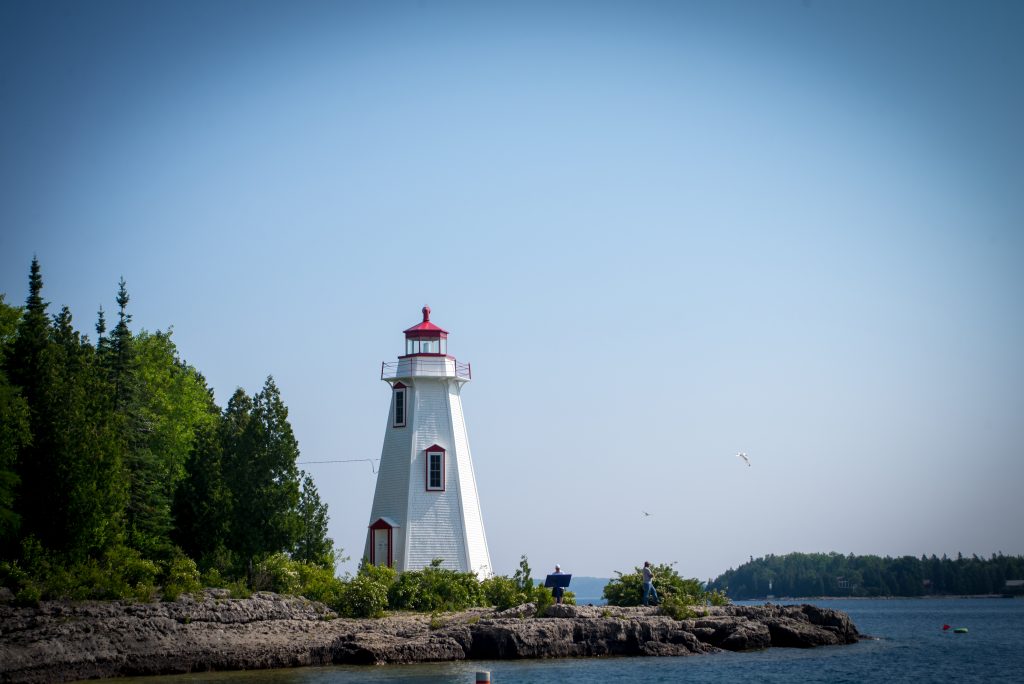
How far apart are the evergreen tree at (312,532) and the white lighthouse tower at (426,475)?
82.7 inches

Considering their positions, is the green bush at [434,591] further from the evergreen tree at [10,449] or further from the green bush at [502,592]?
the evergreen tree at [10,449]

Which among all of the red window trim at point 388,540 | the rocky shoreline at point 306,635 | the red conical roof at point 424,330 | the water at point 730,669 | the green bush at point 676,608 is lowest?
the water at point 730,669

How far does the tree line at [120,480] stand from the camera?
113 ft

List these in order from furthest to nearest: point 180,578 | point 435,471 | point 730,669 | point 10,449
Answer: point 435,471
point 180,578
point 730,669
point 10,449

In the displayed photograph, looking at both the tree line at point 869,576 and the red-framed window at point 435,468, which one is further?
the tree line at point 869,576

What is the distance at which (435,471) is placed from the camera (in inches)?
1794

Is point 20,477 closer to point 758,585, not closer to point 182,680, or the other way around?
point 182,680

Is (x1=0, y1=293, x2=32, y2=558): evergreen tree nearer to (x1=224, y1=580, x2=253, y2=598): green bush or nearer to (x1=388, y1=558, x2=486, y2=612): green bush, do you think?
(x1=224, y1=580, x2=253, y2=598): green bush

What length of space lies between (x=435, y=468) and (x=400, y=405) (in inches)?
123

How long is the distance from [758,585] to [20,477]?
13476 centimetres

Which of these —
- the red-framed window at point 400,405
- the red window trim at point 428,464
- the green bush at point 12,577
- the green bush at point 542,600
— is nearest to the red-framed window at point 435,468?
the red window trim at point 428,464

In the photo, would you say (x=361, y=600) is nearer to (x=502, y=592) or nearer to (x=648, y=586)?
(x=502, y=592)

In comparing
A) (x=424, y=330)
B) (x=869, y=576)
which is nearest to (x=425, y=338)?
(x=424, y=330)

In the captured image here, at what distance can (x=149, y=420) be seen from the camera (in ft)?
155
